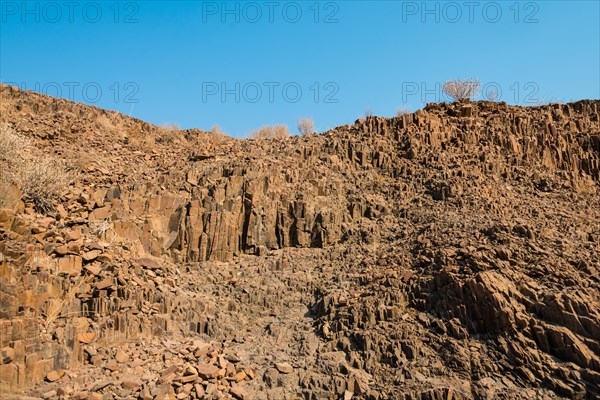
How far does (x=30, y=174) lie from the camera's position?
43.7 feet

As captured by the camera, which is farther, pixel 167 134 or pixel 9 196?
pixel 167 134

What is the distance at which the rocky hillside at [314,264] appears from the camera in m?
9.79

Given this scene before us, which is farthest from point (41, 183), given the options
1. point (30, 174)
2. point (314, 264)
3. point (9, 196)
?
point (314, 264)

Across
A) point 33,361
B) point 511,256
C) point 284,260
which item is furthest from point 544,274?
point 33,361

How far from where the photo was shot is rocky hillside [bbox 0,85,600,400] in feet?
32.1

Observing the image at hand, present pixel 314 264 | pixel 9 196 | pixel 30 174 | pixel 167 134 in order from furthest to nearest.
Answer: pixel 167 134, pixel 314 264, pixel 30 174, pixel 9 196

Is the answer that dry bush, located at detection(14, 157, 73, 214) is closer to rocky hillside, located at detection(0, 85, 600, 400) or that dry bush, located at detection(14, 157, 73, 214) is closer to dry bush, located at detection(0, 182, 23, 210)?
rocky hillside, located at detection(0, 85, 600, 400)

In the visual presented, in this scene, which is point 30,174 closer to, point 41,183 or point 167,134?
point 41,183

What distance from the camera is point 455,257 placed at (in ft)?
39.1

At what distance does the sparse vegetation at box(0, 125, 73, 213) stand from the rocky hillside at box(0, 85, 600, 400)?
8.9 inches

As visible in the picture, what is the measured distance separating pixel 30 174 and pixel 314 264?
8187 mm

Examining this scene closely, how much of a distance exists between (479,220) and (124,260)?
31.2 ft

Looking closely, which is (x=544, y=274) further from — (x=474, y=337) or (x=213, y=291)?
(x=213, y=291)

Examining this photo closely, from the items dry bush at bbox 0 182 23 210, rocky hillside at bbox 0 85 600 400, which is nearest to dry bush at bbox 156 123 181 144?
rocky hillside at bbox 0 85 600 400
